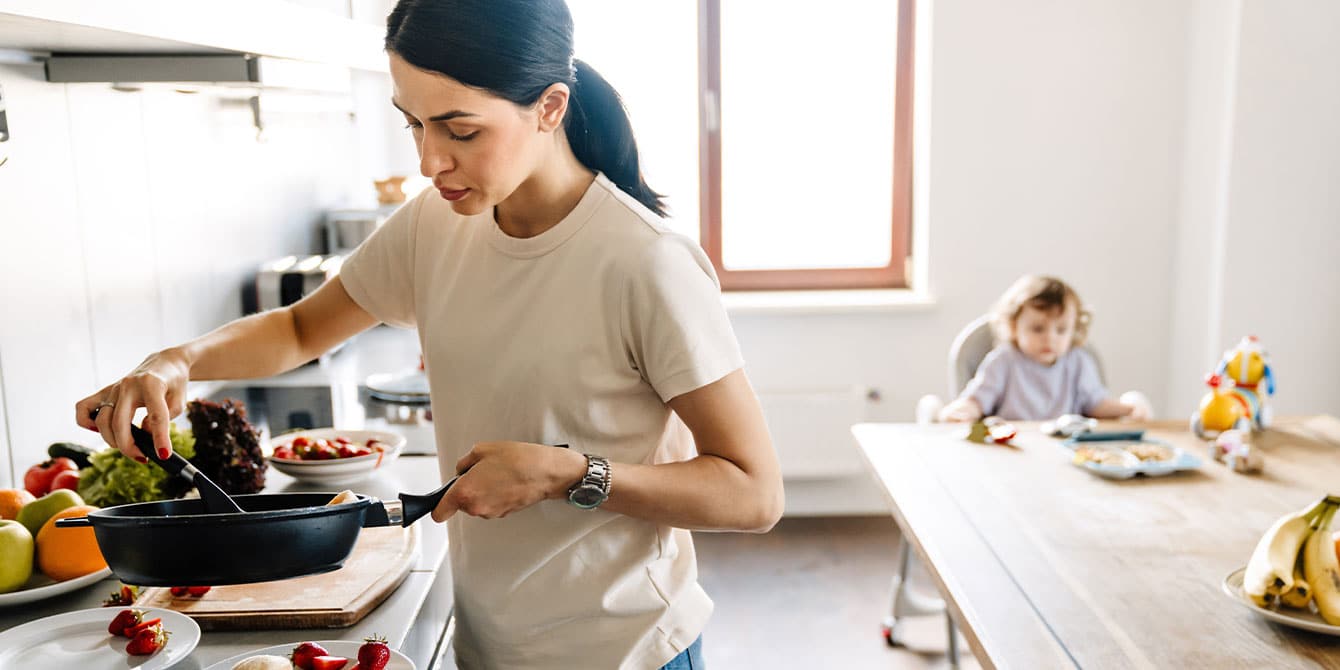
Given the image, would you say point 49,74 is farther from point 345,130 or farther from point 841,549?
point 841,549

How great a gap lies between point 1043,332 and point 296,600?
2135mm

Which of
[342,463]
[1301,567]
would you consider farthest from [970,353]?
[342,463]

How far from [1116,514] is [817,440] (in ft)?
6.20

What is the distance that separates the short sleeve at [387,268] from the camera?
1.32 metres

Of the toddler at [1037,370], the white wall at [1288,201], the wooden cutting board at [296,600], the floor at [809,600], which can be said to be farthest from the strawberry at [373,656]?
the white wall at [1288,201]

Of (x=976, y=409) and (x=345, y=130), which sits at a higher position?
(x=345, y=130)

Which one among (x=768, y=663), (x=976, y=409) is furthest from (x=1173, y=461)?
(x=768, y=663)

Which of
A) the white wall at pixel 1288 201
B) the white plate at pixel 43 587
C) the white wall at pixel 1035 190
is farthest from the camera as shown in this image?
the white wall at pixel 1035 190

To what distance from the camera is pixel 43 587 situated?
128cm

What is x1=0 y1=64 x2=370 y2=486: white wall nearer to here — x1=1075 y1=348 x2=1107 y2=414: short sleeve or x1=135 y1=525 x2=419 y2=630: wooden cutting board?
x1=135 y1=525 x2=419 y2=630: wooden cutting board

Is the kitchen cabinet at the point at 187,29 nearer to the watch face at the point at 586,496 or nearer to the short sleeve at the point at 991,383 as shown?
the watch face at the point at 586,496

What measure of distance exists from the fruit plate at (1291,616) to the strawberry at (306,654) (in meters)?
1.13

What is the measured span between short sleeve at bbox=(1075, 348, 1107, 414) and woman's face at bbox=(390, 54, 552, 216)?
2.22m

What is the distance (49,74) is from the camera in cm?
162
